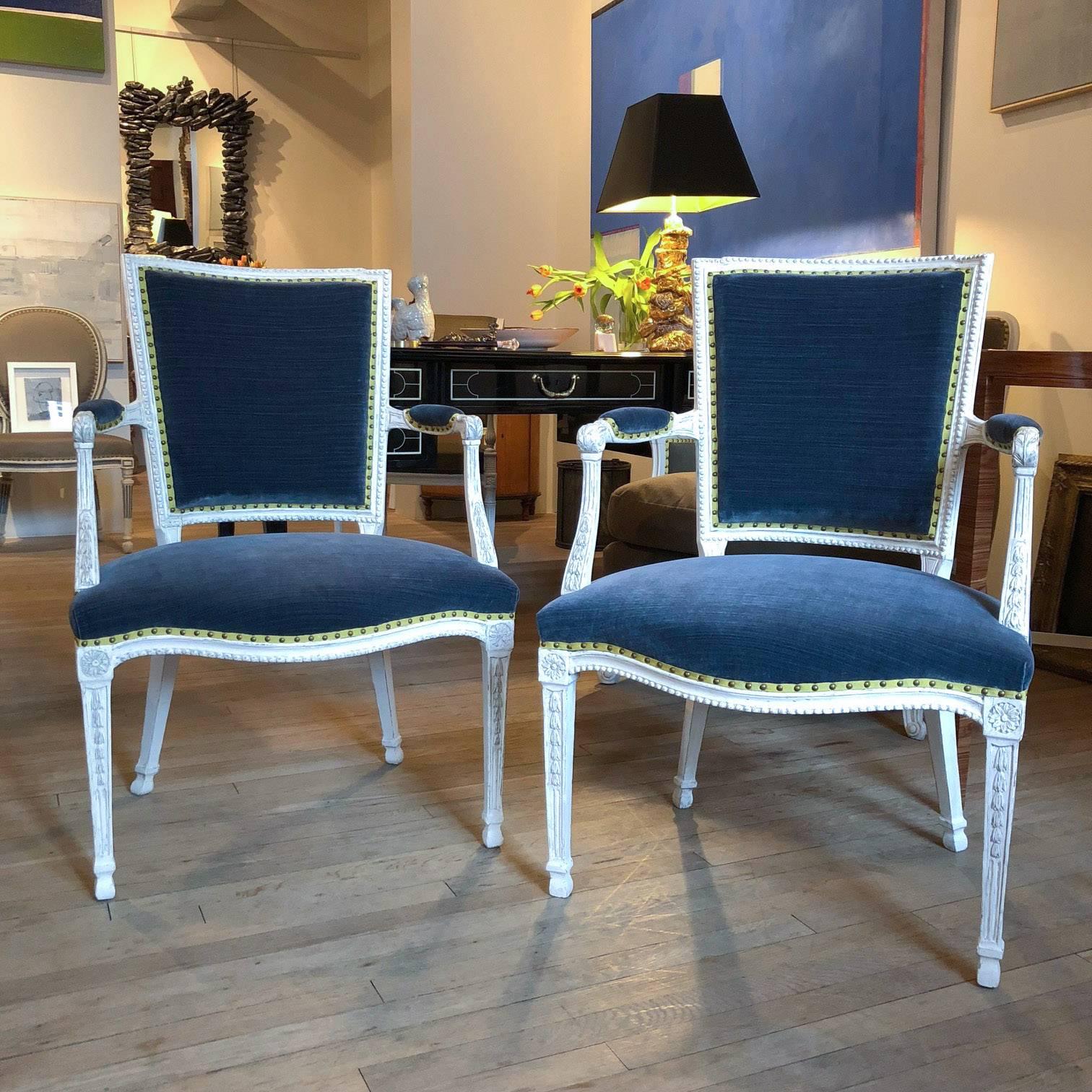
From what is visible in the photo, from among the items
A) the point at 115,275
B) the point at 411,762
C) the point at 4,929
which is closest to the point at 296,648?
the point at 4,929

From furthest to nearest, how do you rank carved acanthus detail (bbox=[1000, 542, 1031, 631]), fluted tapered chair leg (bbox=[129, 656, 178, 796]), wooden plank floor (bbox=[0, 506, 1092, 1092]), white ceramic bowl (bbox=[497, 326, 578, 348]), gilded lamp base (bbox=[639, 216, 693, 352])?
1. gilded lamp base (bbox=[639, 216, 693, 352])
2. white ceramic bowl (bbox=[497, 326, 578, 348])
3. fluted tapered chair leg (bbox=[129, 656, 178, 796])
4. carved acanthus detail (bbox=[1000, 542, 1031, 631])
5. wooden plank floor (bbox=[0, 506, 1092, 1092])

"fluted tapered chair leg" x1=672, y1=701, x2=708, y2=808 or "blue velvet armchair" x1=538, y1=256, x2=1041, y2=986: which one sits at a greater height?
"blue velvet armchair" x1=538, y1=256, x2=1041, y2=986

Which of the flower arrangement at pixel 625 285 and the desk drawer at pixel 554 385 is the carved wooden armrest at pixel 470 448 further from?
the flower arrangement at pixel 625 285

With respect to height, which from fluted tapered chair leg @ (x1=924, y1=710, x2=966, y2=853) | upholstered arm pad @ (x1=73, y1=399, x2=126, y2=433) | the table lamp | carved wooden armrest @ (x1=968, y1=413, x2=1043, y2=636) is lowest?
fluted tapered chair leg @ (x1=924, y1=710, x2=966, y2=853)

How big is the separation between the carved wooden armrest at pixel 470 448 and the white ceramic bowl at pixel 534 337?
108cm

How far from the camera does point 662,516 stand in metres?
2.57

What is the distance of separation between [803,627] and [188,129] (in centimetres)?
635

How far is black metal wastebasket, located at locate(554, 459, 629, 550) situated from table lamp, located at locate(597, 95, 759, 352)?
117 centimetres

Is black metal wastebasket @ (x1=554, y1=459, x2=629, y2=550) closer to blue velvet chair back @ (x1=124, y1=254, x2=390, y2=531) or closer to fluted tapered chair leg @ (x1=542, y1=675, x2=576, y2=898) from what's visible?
→ blue velvet chair back @ (x1=124, y1=254, x2=390, y2=531)

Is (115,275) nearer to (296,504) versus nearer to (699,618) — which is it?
(296,504)

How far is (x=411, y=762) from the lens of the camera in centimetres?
204

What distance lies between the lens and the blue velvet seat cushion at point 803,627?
4.14 ft

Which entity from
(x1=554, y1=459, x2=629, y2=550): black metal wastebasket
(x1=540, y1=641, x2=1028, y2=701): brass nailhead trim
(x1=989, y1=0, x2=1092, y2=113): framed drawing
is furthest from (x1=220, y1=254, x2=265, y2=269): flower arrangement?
(x1=540, y1=641, x2=1028, y2=701): brass nailhead trim

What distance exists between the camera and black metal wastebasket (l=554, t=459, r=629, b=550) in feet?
13.9
